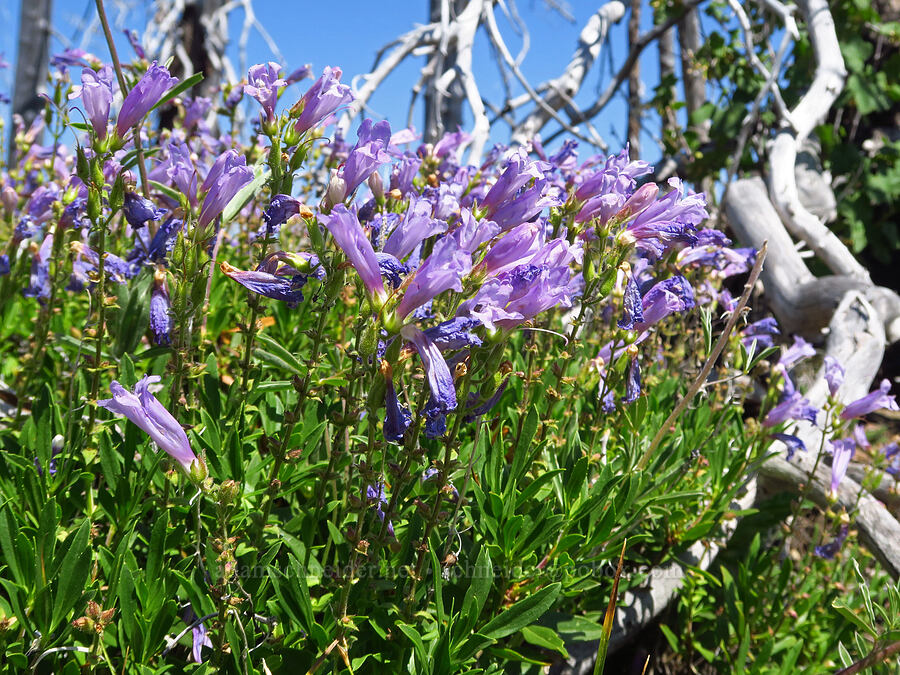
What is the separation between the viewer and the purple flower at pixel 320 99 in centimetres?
154

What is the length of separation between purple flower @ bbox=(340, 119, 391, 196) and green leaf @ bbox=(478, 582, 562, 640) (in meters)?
0.95

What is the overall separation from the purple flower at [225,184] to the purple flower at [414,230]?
318 mm

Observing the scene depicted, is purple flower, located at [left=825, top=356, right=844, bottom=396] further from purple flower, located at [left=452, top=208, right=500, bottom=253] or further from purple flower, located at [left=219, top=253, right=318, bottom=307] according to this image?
purple flower, located at [left=219, top=253, right=318, bottom=307]

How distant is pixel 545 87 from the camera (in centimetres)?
488

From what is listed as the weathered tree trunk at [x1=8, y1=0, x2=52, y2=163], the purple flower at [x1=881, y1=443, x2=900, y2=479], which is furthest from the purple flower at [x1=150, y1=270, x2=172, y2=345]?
the weathered tree trunk at [x1=8, y1=0, x2=52, y2=163]

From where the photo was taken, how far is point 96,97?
1.48 metres

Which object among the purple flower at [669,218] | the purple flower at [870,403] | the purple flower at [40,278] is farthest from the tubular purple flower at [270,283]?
the purple flower at [870,403]

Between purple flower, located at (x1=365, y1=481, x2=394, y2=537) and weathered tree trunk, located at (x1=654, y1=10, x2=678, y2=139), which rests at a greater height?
weathered tree trunk, located at (x1=654, y1=10, x2=678, y2=139)

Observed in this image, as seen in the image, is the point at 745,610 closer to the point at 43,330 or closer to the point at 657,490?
the point at 657,490

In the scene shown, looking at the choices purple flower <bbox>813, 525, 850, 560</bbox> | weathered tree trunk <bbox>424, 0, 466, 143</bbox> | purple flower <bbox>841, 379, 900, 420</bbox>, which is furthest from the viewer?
weathered tree trunk <bbox>424, 0, 466, 143</bbox>

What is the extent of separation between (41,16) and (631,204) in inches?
316

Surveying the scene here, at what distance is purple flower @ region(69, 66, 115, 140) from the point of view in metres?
1.48

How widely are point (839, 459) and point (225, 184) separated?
234cm

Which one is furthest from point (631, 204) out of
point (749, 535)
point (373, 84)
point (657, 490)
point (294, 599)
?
point (373, 84)
